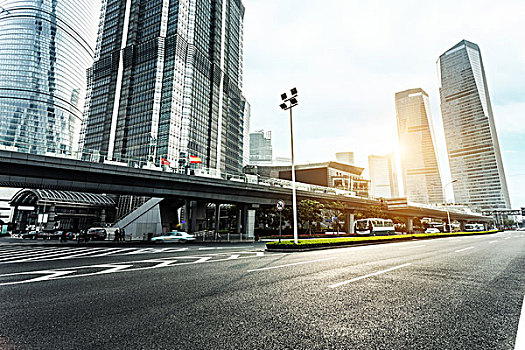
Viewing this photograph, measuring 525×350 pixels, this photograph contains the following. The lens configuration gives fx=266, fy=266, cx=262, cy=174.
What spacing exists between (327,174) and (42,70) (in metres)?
115

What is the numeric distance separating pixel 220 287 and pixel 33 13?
437 ft

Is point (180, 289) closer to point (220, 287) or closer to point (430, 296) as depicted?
point (220, 287)

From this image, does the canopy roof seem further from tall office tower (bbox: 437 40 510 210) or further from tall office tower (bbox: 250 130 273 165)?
tall office tower (bbox: 437 40 510 210)

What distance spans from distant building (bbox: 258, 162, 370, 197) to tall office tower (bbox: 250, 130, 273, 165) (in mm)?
46055

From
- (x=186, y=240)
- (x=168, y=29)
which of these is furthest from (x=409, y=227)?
(x=168, y=29)

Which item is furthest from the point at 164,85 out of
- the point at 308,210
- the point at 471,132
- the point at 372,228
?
the point at 471,132

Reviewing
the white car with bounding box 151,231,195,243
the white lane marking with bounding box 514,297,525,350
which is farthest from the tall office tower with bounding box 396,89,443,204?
the white lane marking with bounding box 514,297,525,350

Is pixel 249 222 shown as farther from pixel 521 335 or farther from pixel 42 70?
pixel 42 70

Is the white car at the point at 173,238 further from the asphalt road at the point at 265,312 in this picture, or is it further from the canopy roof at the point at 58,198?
the canopy roof at the point at 58,198

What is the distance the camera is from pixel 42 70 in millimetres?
96375

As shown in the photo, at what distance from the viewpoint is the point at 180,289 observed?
5656 millimetres

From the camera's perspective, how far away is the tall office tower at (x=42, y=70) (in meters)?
94.2

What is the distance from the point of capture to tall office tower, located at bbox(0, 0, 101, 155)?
3708 inches

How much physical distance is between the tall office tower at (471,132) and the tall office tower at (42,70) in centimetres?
19943
